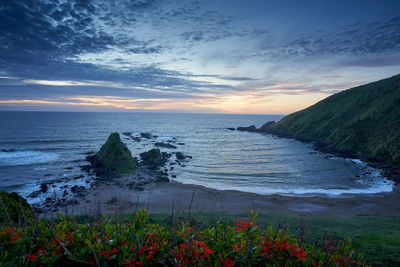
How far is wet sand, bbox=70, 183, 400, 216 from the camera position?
18516 mm

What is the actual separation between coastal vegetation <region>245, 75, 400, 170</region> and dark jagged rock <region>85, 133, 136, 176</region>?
4591 centimetres

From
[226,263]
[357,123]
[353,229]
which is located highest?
[357,123]

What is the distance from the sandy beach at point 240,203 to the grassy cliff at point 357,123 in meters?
20.8

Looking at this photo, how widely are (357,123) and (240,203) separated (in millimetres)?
48206

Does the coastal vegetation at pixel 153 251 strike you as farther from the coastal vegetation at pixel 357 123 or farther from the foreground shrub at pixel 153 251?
the coastal vegetation at pixel 357 123

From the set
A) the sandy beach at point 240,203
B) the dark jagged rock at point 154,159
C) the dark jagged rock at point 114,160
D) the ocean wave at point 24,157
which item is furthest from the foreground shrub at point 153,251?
the ocean wave at point 24,157

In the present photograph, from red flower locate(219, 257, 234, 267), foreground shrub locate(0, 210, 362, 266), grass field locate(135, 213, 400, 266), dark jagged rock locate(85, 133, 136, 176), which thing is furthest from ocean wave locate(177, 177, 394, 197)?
red flower locate(219, 257, 234, 267)

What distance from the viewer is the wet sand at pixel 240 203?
1852 centimetres

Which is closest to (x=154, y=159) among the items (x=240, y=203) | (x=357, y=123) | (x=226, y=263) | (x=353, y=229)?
(x=240, y=203)

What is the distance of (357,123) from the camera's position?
A: 166 ft

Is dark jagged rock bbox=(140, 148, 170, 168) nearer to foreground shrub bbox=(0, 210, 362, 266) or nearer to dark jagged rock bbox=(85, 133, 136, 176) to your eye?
dark jagged rock bbox=(85, 133, 136, 176)

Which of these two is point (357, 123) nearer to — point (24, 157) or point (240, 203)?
point (240, 203)

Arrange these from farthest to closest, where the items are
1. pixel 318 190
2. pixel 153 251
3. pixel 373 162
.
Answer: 1. pixel 373 162
2. pixel 318 190
3. pixel 153 251

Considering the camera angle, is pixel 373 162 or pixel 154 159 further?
pixel 154 159
